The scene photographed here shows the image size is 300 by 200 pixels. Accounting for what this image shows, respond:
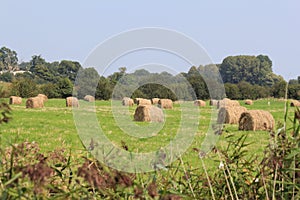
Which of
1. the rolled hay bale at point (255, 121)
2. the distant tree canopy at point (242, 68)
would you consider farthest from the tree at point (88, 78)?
the distant tree canopy at point (242, 68)

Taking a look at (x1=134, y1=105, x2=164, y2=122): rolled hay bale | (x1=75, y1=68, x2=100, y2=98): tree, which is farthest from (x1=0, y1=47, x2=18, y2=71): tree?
(x1=134, y1=105, x2=164, y2=122): rolled hay bale

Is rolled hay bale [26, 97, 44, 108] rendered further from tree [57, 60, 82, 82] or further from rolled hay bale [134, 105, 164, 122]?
tree [57, 60, 82, 82]

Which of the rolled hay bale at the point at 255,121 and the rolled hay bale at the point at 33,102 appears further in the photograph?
the rolled hay bale at the point at 33,102

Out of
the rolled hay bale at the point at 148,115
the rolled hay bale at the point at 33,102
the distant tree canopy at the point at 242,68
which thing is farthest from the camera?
the distant tree canopy at the point at 242,68

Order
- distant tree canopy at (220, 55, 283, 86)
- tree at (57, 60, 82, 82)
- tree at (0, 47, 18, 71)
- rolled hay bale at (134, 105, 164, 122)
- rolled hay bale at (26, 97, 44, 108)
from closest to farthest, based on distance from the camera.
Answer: tree at (0, 47, 18, 71) → rolled hay bale at (134, 105, 164, 122) → rolled hay bale at (26, 97, 44, 108) → distant tree canopy at (220, 55, 283, 86) → tree at (57, 60, 82, 82)

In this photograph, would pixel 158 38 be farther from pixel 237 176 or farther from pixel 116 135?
pixel 116 135

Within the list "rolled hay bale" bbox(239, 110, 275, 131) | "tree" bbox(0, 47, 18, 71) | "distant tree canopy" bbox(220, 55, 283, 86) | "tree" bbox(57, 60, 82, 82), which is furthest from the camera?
"tree" bbox(57, 60, 82, 82)

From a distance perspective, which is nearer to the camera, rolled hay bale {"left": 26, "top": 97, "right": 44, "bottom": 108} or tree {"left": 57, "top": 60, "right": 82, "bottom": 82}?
rolled hay bale {"left": 26, "top": 97, "right": 44, "bottom": 108}

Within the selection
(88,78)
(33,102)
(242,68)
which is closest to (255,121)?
(88,78)

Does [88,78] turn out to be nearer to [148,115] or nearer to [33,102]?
[148,115]

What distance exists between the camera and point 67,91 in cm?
Answer: 5594

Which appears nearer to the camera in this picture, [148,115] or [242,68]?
[148,115]

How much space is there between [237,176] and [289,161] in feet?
1.20

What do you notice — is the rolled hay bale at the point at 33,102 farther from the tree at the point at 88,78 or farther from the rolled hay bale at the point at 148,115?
the tree at the point at 88,78
